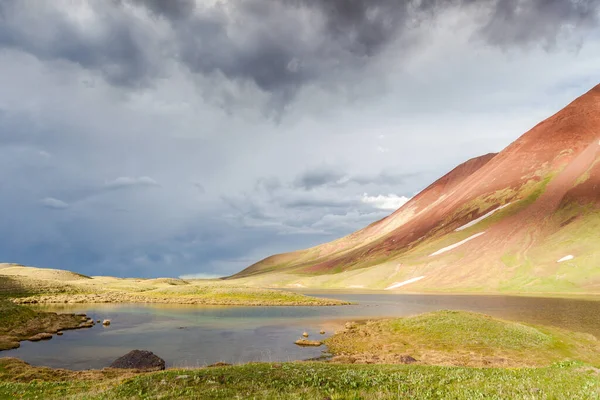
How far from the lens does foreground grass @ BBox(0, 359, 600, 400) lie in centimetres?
1725

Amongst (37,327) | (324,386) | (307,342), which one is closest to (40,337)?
(37,327)

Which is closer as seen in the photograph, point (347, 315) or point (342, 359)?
point (342, 359)

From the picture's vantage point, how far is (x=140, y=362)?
39312mm

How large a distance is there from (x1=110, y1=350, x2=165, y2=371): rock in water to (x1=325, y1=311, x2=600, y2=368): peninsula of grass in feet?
62.9

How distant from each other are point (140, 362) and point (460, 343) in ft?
135

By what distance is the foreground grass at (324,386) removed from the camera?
17250mm

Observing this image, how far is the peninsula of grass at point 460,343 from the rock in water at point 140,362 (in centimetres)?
1917

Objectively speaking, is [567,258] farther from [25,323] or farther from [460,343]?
[25,323]

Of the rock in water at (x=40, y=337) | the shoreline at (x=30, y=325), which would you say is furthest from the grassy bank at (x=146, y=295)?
the rock in water at (x=40, y=337)

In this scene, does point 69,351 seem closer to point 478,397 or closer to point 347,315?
point 478,397

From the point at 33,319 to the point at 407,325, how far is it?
219 feet

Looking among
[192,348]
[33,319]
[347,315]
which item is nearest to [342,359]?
[192,348]

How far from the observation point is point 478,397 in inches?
628

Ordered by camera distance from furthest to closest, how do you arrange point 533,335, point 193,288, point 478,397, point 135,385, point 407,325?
point 193,288 < point 407,325 < point 533,335 < point 135,385 < point 478,397
